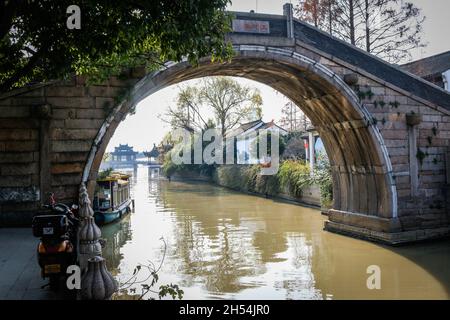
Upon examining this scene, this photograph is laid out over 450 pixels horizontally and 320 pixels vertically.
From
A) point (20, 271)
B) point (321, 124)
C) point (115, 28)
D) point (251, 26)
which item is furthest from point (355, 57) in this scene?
point (20, 271)

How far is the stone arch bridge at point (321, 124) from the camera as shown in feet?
Answer: 30.8

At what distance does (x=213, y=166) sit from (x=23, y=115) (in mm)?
30799

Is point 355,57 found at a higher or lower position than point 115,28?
higher

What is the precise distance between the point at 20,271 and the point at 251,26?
335 inches

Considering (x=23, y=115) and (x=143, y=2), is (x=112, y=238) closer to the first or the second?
(x=23, y=115)

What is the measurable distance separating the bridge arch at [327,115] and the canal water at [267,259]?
1.54 m

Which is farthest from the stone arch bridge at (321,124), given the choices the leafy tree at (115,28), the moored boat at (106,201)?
the moored boat at (106,201)

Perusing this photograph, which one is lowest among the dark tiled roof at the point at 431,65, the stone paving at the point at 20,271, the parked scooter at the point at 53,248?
the stone paving at the point at 20,271

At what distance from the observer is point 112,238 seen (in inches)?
560

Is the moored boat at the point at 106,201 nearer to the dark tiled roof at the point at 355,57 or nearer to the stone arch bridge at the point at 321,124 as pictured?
the stone arch bridge at the point at 321,124

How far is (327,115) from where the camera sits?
14.2 meters

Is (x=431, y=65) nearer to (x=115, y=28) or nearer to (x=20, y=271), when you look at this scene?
(x=115, y=28)

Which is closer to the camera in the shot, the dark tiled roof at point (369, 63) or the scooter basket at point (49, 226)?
the scooter basket at point (49, 226)

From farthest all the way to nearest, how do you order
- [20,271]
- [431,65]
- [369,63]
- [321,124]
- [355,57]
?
[431,65] < [321,124] < [369,63] < [355,57] < [20,271]
